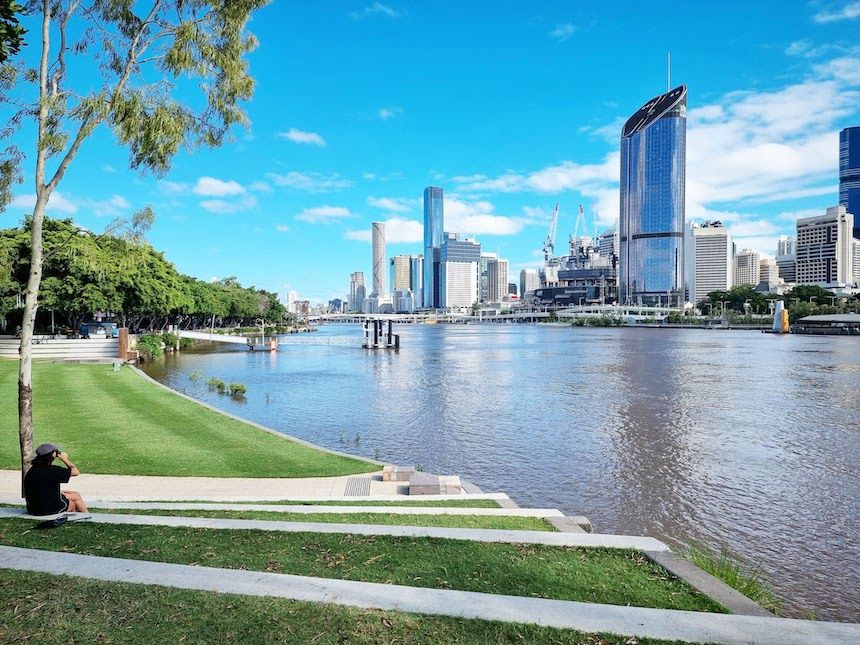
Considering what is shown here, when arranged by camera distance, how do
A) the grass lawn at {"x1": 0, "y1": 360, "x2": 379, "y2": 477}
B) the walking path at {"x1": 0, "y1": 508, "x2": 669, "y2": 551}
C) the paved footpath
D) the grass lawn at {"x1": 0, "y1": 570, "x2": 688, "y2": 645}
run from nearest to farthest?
the grass lawn at {"x1": 0, "y1": 570, "x2": 688, "y2": 645}, the paved footpath, the walking path at {"x1": 0, "y1": 508, "x2": 669, "y2": 551}, the grass lawn at {"x1": 0, "y1": 360, "x2": 379, "y2": 477}

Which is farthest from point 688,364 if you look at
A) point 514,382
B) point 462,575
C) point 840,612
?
point 462,575

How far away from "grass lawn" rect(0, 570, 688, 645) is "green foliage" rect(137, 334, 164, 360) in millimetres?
58293

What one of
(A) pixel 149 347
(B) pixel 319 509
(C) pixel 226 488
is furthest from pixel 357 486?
(A) pixel 149 347

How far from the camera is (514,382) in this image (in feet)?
146

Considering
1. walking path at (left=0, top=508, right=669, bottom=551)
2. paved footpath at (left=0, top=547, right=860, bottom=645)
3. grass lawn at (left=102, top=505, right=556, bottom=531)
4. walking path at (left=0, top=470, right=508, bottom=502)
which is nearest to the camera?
paved footpath at (left=0, top=547, right=860, bottom=645)

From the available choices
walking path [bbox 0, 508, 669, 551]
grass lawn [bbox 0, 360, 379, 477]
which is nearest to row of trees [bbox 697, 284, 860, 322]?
grass lawn [bbox 0, 360, 379, 477]

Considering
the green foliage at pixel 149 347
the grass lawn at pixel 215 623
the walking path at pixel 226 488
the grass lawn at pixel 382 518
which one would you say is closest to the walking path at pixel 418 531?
the grass lawn at pixel 382 518

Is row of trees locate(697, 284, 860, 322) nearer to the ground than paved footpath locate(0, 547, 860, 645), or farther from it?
farther from it

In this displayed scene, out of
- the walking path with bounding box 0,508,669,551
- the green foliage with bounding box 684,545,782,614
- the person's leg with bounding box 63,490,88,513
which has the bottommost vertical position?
Result: the green foliage with bounding box 684,545,782,614

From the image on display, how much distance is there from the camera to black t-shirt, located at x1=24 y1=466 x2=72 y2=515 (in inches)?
349

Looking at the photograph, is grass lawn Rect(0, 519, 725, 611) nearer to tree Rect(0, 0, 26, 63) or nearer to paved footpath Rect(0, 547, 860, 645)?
paved footpath Rect(0, 547, 860, 645)

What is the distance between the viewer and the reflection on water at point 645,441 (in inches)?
513

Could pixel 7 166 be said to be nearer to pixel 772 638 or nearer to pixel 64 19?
pixel 64 19

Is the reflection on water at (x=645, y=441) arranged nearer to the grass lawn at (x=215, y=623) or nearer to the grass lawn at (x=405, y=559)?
the grass lawn at (x=405, y=559)
